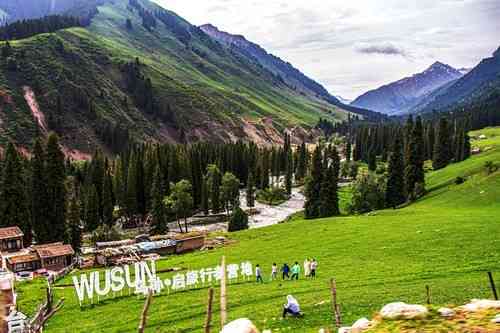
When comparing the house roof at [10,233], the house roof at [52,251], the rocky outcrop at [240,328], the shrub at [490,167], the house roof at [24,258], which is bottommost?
the house roof at [24,258]

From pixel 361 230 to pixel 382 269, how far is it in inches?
881

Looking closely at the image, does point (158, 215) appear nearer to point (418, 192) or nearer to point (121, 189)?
point (121, 189)

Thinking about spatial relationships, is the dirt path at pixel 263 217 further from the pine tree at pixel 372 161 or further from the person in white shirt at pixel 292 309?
the person in white shirt at pixel 292 309

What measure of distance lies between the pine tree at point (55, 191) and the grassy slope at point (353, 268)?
28525 millimetres

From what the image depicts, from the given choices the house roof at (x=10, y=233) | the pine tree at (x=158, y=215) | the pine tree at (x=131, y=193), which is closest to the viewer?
the house roof at (x=10, y=233)

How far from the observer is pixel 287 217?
117188mm

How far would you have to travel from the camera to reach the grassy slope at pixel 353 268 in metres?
30.9

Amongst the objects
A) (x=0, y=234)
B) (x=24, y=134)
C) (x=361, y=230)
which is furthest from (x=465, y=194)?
(x=24, y=134)

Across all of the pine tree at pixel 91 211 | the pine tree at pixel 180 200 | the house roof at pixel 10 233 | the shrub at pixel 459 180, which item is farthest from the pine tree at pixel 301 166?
the house roof at pixel 10 233

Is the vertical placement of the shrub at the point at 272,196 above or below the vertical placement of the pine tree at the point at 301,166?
below

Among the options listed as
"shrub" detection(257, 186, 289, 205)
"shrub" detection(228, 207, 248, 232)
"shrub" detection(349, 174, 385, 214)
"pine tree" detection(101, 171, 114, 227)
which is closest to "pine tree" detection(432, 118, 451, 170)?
"shrub" detection(257, 186, 289, 205)

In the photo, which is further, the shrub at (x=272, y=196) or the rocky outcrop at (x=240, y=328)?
the shrub at (x=272, y=196)

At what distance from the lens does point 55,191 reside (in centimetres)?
8594

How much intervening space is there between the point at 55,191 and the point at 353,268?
6120cm
